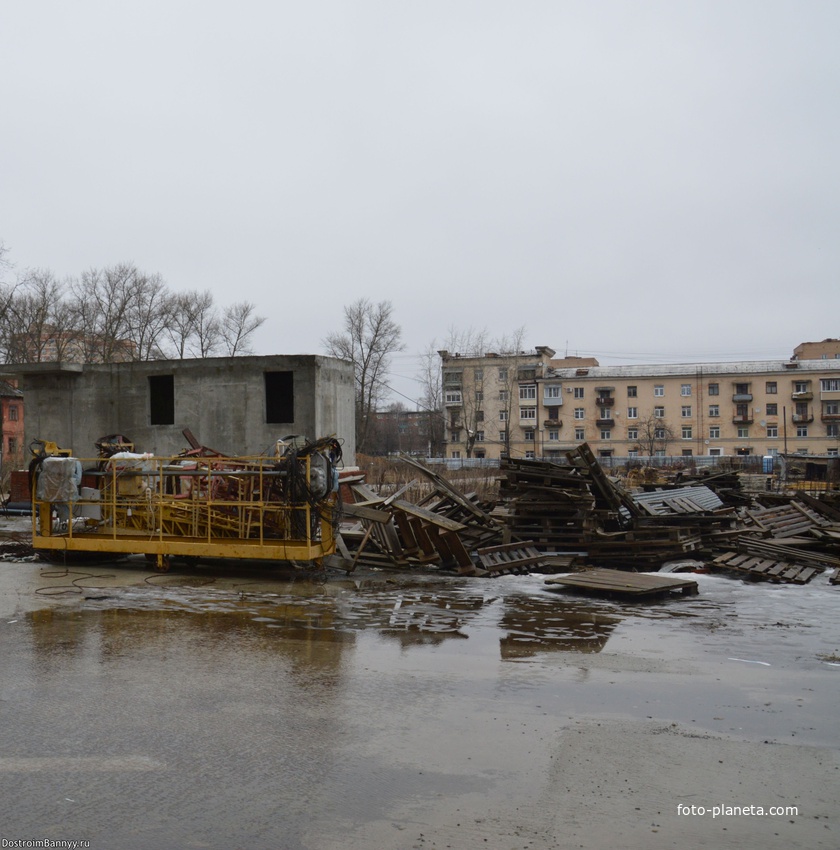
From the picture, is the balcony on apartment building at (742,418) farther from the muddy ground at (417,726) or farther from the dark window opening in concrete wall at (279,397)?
the muddy ground at (417,726)

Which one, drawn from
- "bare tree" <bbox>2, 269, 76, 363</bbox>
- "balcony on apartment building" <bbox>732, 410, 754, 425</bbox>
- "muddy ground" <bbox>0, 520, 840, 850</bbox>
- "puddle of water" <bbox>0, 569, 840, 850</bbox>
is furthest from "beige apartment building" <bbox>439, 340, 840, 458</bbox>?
"muddy ground" <bbox>0, 520, 840, 850</bbox>

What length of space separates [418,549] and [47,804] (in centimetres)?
1059

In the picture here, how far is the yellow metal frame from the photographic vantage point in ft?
45.6

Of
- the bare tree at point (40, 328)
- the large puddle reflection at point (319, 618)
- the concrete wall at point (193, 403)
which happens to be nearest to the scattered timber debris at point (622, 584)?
the large puddle reflection at point (319, 618)

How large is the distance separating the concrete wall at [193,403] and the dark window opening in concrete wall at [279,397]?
109 millimetres

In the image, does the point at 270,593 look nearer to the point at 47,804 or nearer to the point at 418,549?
the point at 418,549

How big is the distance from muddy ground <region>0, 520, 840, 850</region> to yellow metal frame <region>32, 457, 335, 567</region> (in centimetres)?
240

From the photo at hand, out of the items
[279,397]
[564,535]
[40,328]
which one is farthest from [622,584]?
[40,328]

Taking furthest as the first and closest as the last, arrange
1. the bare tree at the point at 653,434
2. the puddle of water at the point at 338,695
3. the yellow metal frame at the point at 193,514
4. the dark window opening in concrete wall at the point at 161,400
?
the bare tree at the point at 653,434 < the dark window opening in concrete wall at the point at 161,400 < the yellow metal frame at the point at 193,514 < the puddle of water at the point at 338,695

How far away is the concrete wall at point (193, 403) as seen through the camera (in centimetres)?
2064

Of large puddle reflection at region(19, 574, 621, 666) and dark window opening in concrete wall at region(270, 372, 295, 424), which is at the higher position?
dark window opening in concrete wall at region(270, 372, 295, 424)

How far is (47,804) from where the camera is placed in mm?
4961

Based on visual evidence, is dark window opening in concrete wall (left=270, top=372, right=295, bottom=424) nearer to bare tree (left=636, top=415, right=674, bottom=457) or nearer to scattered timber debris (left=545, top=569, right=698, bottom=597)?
scattered timber debris (left=545, top=569, right=698, bottom=597)

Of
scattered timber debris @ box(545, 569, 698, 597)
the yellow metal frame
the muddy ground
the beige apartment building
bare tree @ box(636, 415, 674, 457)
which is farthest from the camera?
bare tree @ box(636, 415, 674, 457)
